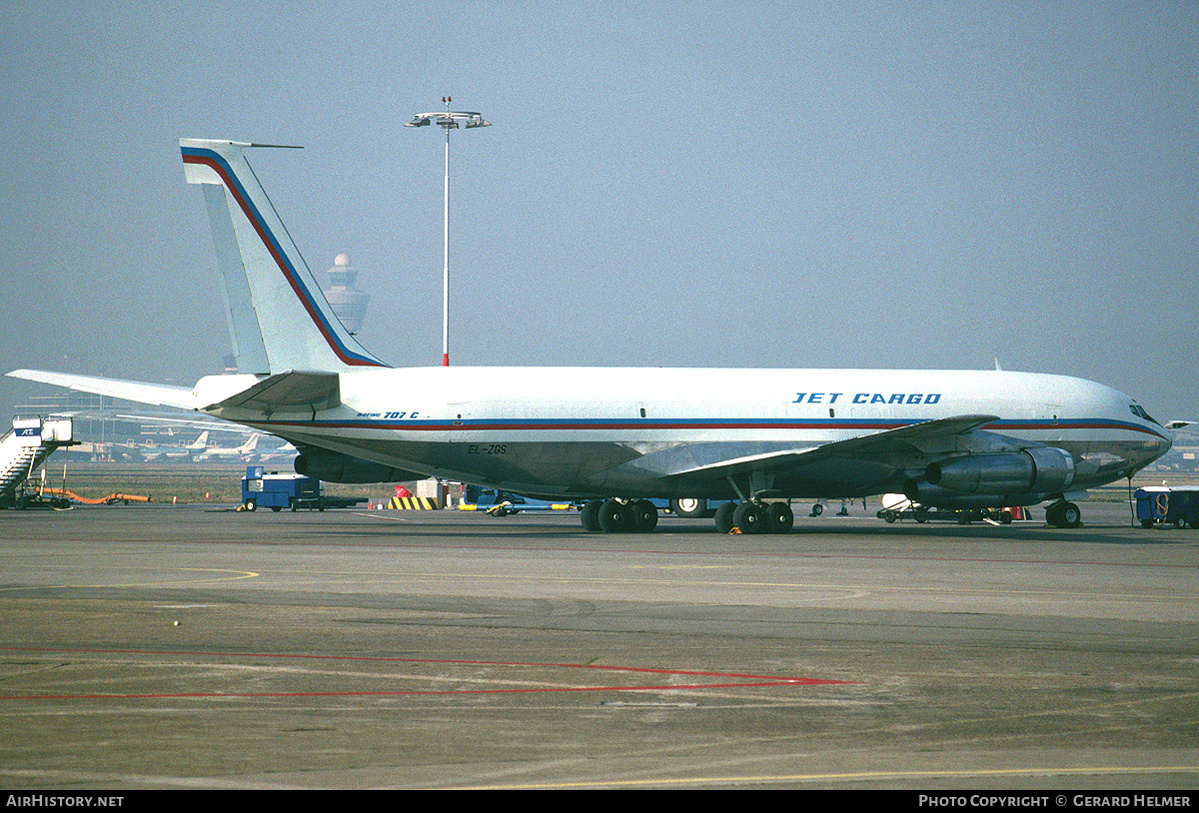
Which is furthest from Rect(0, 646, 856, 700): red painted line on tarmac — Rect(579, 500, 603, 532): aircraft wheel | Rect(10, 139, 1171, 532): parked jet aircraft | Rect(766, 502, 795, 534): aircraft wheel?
Rect(579, 500, 603, 532): aircraft wheel

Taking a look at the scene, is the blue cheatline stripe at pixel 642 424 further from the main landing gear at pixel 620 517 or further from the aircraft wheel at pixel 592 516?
the aircraft wheel at pixel 592 516

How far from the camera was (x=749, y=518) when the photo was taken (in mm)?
39875

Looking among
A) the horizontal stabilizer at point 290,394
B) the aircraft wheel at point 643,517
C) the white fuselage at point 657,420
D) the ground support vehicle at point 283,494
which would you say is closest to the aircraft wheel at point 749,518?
the white fuselage at point 657,420

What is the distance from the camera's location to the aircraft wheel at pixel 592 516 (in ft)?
138

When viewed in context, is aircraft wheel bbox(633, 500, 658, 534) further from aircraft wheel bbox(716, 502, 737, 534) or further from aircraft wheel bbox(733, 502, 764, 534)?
aircraft wheel bbox(733, 502, 764, 534)

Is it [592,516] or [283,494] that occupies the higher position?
[283,494]

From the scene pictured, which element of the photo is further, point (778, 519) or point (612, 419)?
point (778, 519)

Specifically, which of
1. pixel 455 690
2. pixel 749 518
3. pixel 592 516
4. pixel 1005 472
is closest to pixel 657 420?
pixel 749 518

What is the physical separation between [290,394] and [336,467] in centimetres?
398

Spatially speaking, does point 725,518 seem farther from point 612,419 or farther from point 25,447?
point 25,447

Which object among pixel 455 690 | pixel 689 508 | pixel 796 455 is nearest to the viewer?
pixel 455 690

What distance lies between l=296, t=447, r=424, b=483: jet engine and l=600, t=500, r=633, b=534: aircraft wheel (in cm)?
662
